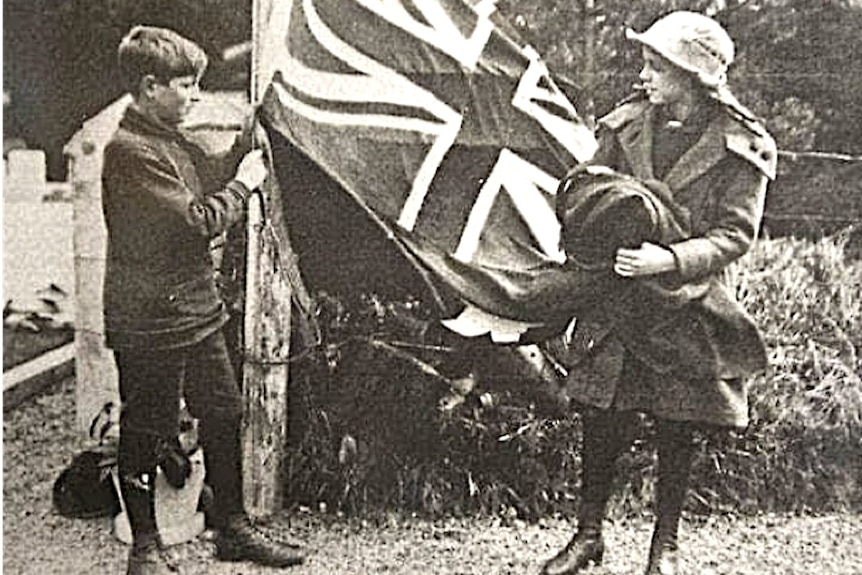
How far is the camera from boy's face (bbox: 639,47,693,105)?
216cm

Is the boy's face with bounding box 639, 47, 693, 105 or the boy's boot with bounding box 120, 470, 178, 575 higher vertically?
the boy's face with bounding box 639, 47, 693, 105

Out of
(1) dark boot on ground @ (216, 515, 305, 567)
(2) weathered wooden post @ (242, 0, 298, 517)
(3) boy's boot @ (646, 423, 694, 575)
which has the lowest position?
(1) dark boot on ground @ (216, 515, 305, 567)

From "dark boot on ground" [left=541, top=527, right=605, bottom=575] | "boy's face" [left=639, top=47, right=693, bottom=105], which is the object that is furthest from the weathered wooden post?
"boy's face" [left=639, top=47, right=693, bottom=105]

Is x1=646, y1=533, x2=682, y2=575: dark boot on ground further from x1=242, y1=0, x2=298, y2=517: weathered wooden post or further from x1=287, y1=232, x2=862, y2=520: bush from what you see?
x1=242, y1=0, x2=298, y2=517: weathered wooden post

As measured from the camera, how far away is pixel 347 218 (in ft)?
7.20

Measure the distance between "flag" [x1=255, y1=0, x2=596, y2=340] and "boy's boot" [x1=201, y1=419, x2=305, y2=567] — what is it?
41 cm

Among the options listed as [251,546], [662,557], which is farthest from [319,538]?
[662,557]

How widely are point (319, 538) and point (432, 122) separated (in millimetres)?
654

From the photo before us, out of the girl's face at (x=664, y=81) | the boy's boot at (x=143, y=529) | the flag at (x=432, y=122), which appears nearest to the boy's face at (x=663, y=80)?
the girl's face at (x=664, y=81)

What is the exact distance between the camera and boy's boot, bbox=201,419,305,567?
7.27ft

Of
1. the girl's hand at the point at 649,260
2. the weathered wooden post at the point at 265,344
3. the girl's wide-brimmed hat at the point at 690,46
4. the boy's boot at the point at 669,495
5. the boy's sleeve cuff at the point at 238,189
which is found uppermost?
the girl's wide-brimmed hat at the point at 690,46

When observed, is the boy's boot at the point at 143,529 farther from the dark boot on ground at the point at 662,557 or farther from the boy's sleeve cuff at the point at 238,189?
the dark boot on ground at the point at 662,557

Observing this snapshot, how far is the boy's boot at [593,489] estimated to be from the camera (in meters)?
2.21

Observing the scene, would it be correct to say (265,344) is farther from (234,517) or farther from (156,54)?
(156,54)
